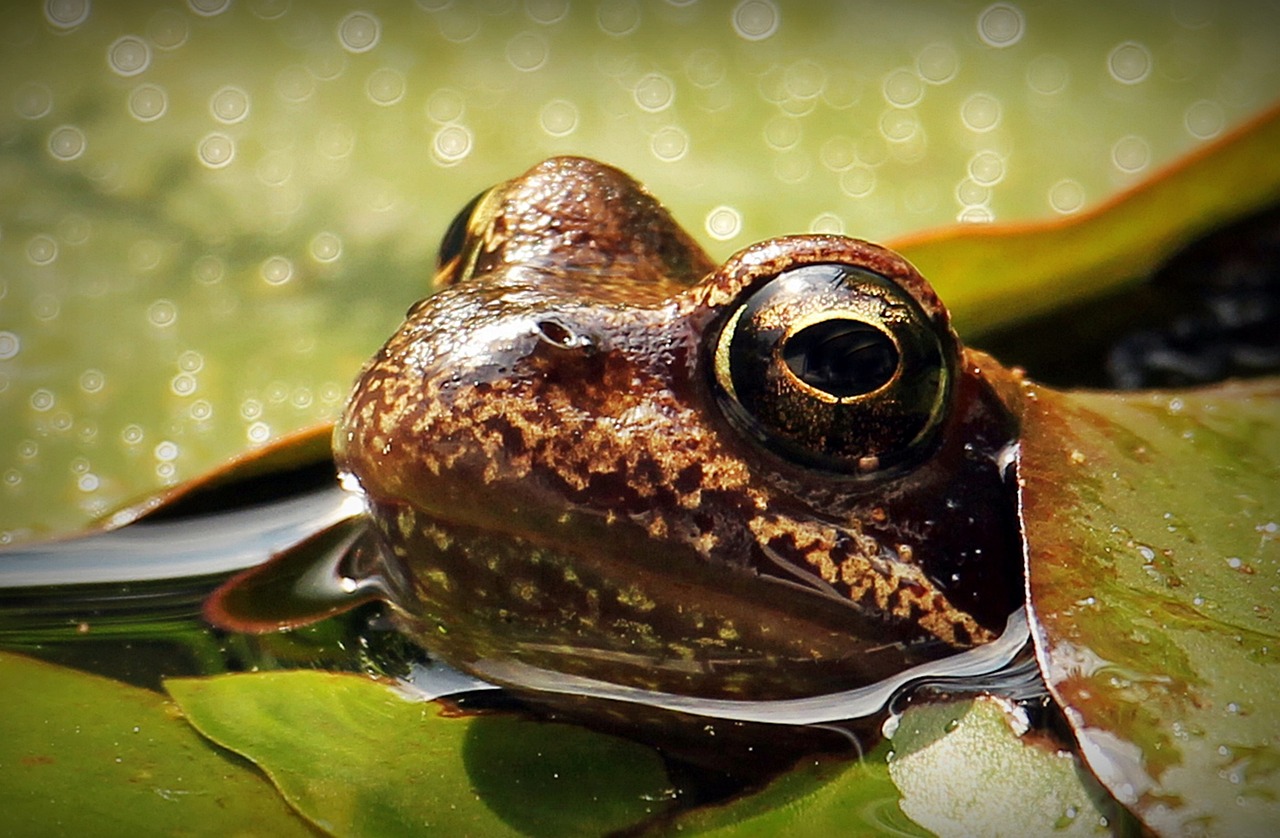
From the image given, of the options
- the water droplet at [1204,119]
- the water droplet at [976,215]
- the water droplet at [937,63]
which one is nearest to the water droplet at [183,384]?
the water droplet at [976,215]

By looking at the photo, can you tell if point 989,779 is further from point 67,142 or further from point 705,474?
point 67,142

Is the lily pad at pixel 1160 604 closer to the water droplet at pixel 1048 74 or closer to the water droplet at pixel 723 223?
the water droplet at pixel 723 223

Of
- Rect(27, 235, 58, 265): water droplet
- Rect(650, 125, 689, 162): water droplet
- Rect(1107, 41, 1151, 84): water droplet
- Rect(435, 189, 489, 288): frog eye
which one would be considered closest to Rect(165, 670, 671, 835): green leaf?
Rect(435, 189, 489, 288): frog eye

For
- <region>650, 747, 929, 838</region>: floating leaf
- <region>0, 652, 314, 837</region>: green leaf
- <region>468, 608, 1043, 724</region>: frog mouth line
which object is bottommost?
<region>650, 747, 929, 838</region>: floating leaf

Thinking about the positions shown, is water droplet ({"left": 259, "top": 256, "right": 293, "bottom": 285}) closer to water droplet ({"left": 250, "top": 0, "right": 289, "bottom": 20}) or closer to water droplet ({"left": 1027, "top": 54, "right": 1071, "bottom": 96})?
water droplet ({"left": 250, "top": 0, "right": 289, "bottom": 20})

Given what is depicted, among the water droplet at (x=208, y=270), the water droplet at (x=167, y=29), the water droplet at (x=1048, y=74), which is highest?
the water droplet at (x=167, y=29)

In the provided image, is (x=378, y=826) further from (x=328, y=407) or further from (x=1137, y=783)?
(x=328, y=407)
